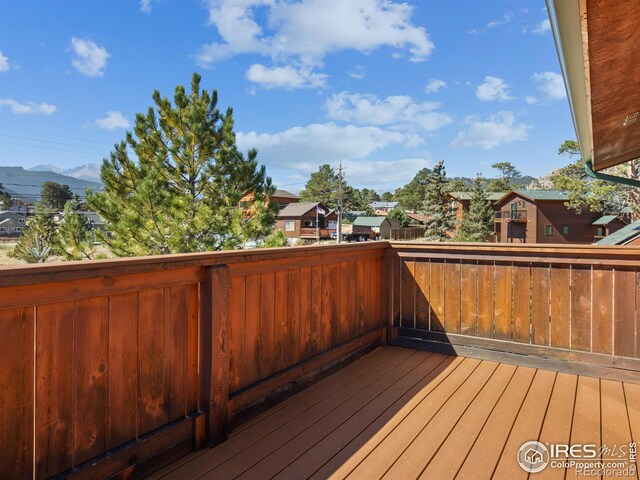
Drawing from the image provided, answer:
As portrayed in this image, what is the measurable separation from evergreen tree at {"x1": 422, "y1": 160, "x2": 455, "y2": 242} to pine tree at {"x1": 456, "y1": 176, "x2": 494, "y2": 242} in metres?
1.28

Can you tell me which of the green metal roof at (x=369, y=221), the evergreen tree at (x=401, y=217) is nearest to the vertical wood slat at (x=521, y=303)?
the green metal roof at (x=369, y=221)

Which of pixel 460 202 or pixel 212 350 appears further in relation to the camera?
pixel 460 202

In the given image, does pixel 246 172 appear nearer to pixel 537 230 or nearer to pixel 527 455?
pixel 527 455

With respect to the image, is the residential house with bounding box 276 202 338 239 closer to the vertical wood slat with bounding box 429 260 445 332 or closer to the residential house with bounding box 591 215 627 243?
the residential house with bounding box 591 215 627 243

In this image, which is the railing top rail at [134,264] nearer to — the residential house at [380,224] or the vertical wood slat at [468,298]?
the vertical wood slat at [468,298]

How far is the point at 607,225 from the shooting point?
24.3m

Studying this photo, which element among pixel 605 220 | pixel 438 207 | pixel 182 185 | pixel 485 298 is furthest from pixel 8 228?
pixel 605 220

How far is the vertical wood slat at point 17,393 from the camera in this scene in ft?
3.89

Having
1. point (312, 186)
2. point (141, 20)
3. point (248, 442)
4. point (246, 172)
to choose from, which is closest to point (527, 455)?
point (248, 442)

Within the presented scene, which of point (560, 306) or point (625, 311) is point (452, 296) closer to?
point (560, 306)

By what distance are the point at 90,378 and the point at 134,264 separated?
1.45 feet

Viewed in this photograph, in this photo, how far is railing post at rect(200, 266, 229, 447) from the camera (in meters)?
1.79

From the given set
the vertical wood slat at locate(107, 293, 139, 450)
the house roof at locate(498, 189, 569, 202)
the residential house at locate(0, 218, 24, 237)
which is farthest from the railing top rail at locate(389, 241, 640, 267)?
the residential house at locate(0, 218, 24, 237)

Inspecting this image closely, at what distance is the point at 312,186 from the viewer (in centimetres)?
6203
